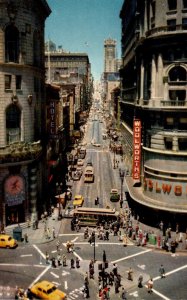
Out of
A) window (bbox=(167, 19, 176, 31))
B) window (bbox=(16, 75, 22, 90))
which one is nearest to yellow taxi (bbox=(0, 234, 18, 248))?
window (bbox=(16, 75, 22, 90))

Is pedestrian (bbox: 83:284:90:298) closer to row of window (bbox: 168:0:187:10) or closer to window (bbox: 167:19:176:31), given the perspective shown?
window (bbox: 167:19:176:31)

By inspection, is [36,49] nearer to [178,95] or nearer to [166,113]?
[166,113]

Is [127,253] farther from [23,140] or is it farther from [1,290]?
[23,140]

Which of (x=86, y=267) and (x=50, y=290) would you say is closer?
(x=50, y=290)

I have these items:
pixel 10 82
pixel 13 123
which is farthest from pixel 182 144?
pixel 10 82

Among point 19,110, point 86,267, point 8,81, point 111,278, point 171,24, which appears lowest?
point 86,267

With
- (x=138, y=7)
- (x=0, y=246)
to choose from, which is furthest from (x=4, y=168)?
(x=138, y=7)
